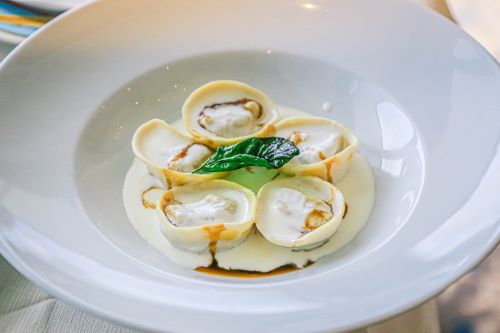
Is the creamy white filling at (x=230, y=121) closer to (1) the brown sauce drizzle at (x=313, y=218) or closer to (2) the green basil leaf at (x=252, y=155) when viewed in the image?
(2) the green basil leaf at (x=252, y=155)

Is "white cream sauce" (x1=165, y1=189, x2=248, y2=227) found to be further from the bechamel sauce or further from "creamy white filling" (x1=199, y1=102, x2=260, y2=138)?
"creamy white filling" (x1=199, y1=102, x2=260, y2=138)

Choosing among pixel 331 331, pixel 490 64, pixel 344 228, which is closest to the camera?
pixel 331 331

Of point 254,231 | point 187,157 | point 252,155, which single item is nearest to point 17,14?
point 187,157

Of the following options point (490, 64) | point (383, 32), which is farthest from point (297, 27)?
point (490, 64)

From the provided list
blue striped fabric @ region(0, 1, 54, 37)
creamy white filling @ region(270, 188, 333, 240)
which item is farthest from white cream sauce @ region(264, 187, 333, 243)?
blue striped fabric @ region(0, 1, 54, 37)

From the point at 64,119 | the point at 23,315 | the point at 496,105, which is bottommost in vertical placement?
the point at 23,315

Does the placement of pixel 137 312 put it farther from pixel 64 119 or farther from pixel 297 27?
pixel 297 27
